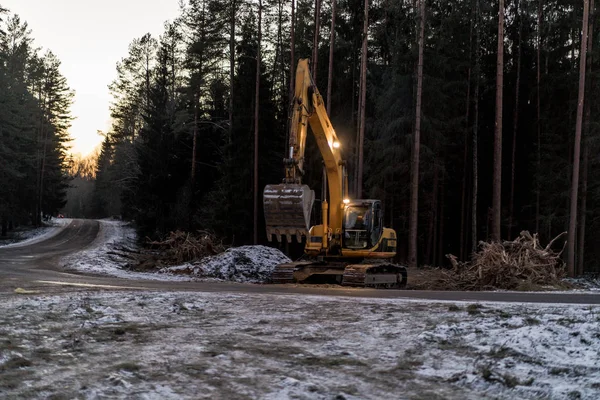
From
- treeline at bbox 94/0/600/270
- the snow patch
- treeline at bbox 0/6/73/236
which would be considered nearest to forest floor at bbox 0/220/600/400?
the snow patch

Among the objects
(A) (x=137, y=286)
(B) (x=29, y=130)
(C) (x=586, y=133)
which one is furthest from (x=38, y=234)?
(C) (x=586, y=133)

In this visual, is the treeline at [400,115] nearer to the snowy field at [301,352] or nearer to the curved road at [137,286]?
the curved road at [137,286]

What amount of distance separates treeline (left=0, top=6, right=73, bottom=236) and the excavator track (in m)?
28.3

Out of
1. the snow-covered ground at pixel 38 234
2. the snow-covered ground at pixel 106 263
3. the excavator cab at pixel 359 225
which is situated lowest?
the snow-covered ground at pixel 106 263

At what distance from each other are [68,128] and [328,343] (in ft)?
217

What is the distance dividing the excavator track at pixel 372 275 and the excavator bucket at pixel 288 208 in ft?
8.00

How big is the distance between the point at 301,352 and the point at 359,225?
11429mm

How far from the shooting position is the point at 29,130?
46.8 m

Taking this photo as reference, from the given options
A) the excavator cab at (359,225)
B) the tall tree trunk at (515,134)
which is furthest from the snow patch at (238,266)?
the tall tree trunk at (515,134)

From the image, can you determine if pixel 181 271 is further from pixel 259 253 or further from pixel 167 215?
pixel 167 215

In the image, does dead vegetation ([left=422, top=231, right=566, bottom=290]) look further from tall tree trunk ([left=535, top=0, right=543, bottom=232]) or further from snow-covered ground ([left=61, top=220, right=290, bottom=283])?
tall tree trunk ([left=535, top=0, right=543, bottom=232])

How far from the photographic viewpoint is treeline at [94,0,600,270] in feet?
97.1

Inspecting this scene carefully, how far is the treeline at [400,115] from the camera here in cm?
2959

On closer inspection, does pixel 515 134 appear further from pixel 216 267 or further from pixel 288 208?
pixel 288 208
